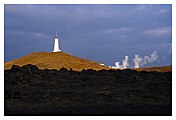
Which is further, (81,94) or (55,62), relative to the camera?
(55,62)

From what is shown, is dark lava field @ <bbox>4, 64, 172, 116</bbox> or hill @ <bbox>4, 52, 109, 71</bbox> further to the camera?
hill @ <bbox>4, 52, 109, 71</bbox>

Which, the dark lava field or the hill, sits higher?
the hill

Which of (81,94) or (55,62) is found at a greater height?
(55,62)

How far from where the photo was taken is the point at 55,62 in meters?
34.9

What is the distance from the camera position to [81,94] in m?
15.7

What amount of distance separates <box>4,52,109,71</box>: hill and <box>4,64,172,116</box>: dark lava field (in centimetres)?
959

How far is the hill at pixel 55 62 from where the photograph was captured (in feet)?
112

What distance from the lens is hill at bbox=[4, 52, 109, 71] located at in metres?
34.0

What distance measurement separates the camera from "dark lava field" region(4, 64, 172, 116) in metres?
12.0

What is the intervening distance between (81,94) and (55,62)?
1949 cm

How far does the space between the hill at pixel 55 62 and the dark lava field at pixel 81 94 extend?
9592 millimetres
